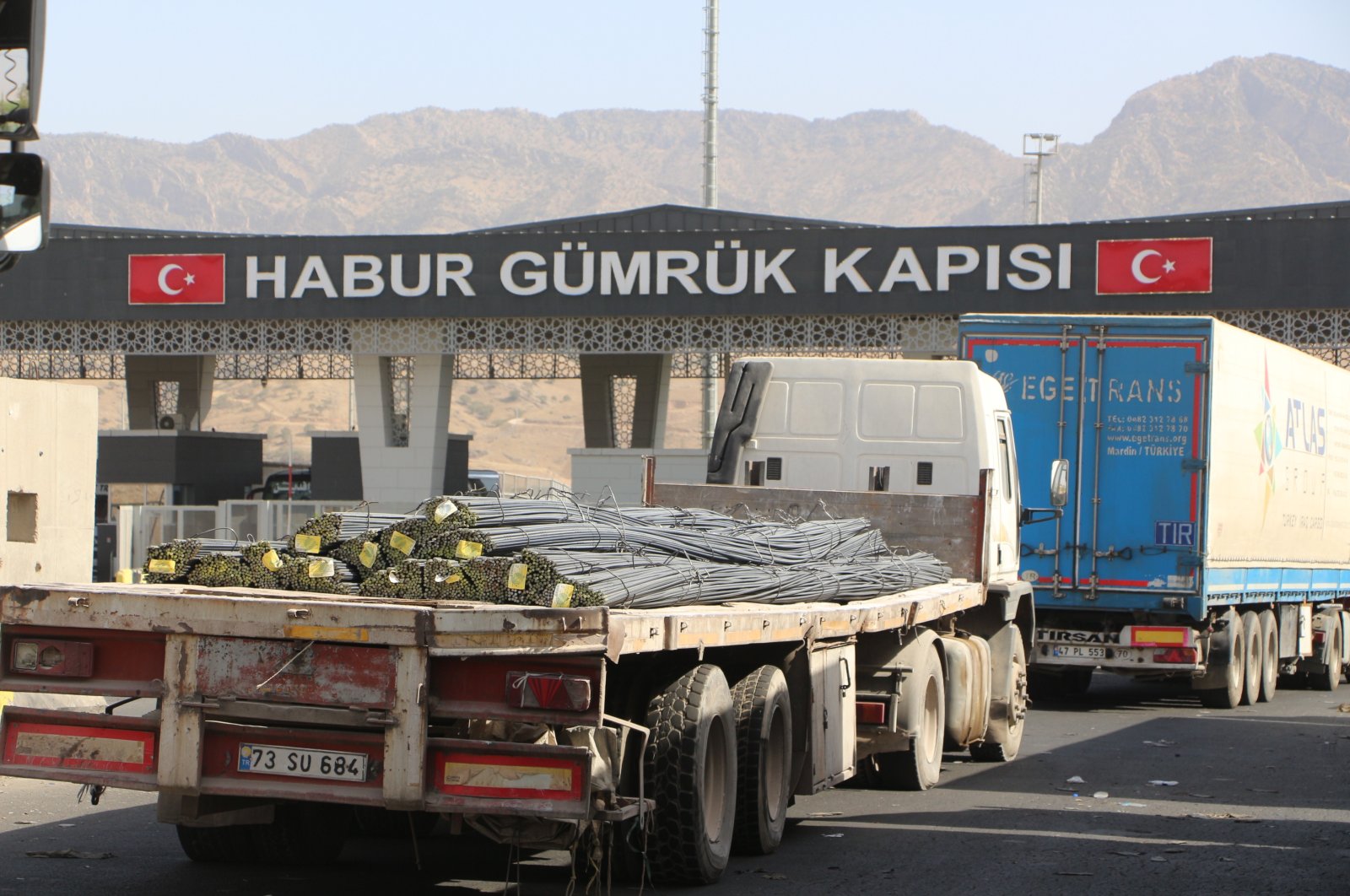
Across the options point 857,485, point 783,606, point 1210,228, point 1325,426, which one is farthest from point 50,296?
point 783,606

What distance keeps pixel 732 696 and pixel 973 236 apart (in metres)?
29.7

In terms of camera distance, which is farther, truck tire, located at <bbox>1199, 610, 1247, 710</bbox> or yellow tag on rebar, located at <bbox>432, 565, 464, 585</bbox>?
truck tire, located at <bbox>1199, 610, 1247, 710</bbox>

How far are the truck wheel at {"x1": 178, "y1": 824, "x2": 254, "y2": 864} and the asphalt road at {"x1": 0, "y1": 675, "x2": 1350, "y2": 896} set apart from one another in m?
0.07

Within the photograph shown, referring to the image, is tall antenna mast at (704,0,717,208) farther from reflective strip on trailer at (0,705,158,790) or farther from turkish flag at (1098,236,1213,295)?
reflective strip on trailer at (0,705,158,790)

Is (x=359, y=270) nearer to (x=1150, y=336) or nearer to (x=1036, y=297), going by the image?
(x=1036, y=297)

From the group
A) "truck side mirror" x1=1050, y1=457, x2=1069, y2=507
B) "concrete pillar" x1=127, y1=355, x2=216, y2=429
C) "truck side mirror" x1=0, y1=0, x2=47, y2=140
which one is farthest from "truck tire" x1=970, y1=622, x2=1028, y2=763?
"concrete pillar" x1=127, y1=355, x2=216, y2=429

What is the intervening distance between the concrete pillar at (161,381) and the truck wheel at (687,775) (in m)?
44.3

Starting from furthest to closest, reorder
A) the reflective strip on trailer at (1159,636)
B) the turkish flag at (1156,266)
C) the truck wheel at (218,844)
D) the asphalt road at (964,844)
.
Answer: the turkish flag at (1156,266) → the reflective strip on trailer at (1159,636) → the truck wheel at (218,844) → the asphalt road at (964,844)

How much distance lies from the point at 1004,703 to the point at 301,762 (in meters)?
7.71

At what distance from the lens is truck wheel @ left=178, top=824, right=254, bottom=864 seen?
8.70 m

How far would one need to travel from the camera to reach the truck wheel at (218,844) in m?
8.70

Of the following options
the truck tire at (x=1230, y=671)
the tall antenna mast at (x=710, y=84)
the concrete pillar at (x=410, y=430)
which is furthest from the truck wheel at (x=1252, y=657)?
the tall antenna mast at (x=710, y=84)

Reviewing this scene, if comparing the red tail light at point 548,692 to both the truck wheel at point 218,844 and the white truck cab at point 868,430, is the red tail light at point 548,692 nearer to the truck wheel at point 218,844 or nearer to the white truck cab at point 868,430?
the truck wheel at point 218,844

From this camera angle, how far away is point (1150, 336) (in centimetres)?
1714
